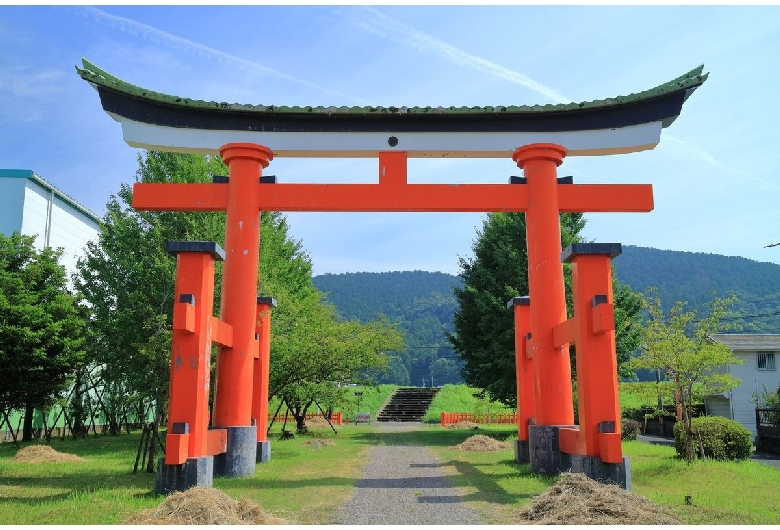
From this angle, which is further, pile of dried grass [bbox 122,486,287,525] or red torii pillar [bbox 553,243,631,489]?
red torii pillar [bbox 553,243,631,489]

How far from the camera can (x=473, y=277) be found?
24359mm

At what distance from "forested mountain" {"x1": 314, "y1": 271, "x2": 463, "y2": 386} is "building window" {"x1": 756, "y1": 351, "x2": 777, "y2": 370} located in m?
55.5

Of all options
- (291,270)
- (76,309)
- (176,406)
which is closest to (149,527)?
(176,406)

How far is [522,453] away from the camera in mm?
12750

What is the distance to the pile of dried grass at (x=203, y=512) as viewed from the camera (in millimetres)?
6688

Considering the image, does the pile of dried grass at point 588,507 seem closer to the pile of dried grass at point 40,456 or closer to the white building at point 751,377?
the pile of dried grass at point 40,456

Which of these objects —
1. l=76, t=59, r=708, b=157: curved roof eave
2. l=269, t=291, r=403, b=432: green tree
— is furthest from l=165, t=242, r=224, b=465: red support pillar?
l=269, t=291, r=403, b=432: green tree

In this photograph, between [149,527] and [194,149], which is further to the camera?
[194,149]

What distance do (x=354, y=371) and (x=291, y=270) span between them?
281 inches

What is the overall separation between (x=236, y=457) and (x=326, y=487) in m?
1.95

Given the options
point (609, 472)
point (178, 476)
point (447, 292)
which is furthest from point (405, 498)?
point (447, 292)

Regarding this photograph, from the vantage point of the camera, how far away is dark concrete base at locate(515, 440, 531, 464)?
12641 mm

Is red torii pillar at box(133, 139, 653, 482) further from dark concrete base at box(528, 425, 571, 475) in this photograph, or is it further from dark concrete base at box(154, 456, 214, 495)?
dark concrete base at box(154, 456, 214, 495)

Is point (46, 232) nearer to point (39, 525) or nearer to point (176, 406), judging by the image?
point (176, 406)
